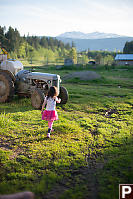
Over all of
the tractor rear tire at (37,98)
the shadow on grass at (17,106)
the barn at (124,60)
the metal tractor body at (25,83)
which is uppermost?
the barn at (124,60)

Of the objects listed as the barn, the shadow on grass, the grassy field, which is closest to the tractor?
the shadow on grass

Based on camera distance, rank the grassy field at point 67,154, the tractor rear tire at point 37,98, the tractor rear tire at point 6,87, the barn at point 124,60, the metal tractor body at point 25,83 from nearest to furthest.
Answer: the grassy field at point 67,154
the tractor rear tire at point 37,98
the metal tractor body at point 25,83
the tractor rear tire at point 6,87
the barn at point 124,60

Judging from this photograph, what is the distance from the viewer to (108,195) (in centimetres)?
330

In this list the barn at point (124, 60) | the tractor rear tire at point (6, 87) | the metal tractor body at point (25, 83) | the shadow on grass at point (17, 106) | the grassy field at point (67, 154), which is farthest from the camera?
the barn at point (124, 60)

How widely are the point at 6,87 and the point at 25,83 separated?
2.94ft

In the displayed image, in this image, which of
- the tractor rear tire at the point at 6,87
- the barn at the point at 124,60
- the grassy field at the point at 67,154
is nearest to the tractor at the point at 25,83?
the tractor rear tire at the point at 6,87

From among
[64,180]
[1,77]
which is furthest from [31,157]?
[1,77]

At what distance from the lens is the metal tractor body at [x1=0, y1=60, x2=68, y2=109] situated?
8555 mm

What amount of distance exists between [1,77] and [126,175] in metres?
7.04

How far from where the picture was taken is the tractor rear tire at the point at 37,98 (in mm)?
8234

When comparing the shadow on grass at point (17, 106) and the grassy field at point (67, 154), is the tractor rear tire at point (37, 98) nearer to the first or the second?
the shadow on grass at point (17, 106)

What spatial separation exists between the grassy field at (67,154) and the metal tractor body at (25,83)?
0.84 m

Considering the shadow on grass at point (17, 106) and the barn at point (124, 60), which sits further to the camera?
the barn at point (124, 60)

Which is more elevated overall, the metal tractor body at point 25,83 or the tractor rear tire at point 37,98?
the metal tractor body at point 25,83
